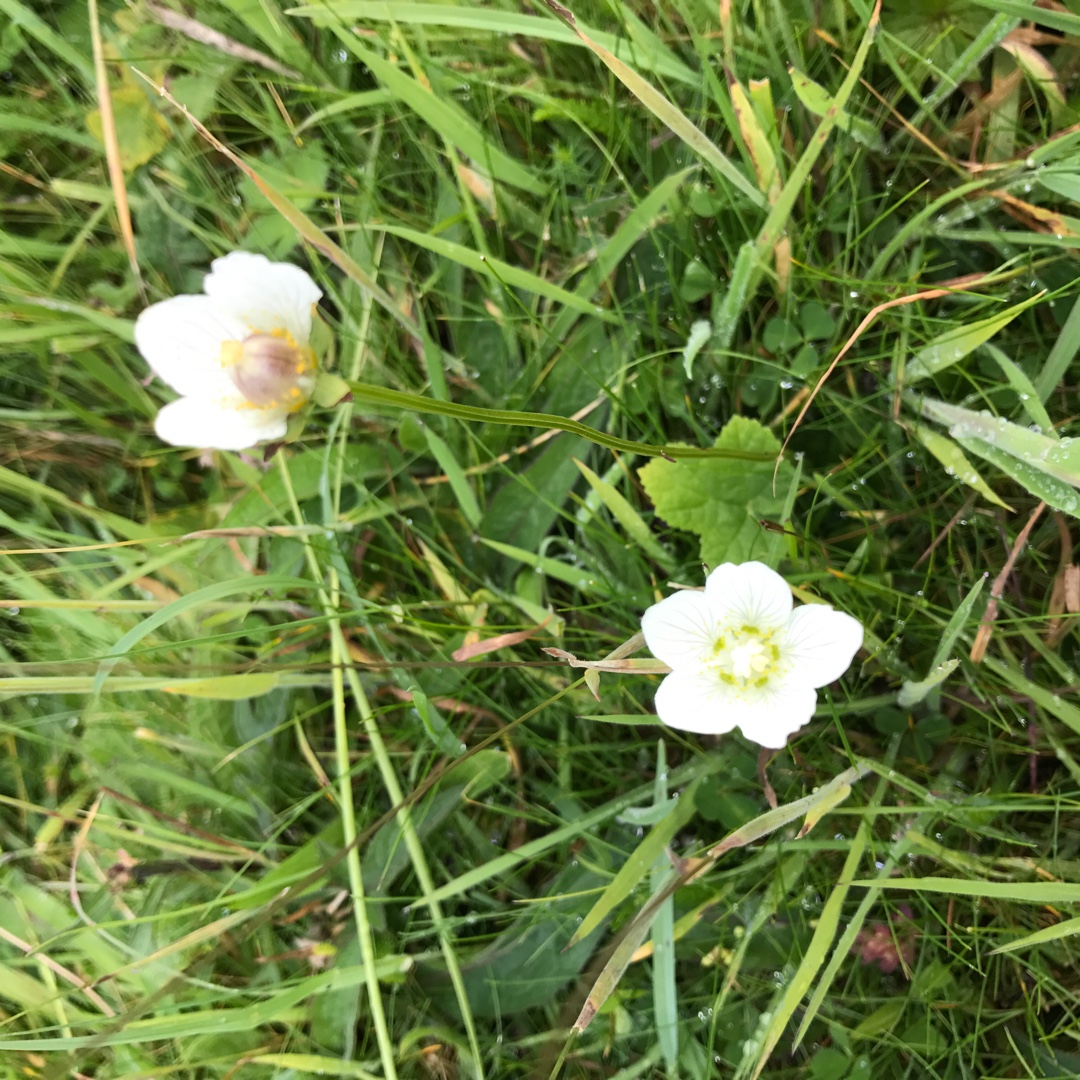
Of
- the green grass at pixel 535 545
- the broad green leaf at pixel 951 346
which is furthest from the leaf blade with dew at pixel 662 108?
the broad green leaf at pixel 951 346

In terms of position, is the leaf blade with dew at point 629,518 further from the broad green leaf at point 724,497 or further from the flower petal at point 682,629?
the flower petal at point 682,629

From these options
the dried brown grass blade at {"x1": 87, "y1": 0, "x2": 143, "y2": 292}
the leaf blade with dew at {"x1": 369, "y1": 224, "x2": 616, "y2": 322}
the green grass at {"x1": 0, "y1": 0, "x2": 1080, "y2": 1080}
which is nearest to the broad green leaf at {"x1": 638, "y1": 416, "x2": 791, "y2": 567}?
the green grass at {"x1": 0, "y1": 0, "x2": 1080, "y2": 1080}

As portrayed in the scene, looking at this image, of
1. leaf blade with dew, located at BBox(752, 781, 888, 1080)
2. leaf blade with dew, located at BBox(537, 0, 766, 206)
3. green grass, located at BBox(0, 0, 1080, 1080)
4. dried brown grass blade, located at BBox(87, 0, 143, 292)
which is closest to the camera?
leaf blade with dew, located at BBox(537, 0, 766, 206)

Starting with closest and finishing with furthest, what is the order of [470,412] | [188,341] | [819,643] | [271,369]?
[470,412]
[819,643]
[271,369]
[188,341]

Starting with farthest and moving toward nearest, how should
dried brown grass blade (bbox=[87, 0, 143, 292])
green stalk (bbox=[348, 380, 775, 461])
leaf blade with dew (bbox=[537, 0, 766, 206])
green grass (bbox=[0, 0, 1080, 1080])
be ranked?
dried brown grass blade (bbox=[87, 0, 143, 292]), green grass (bbox=[0, 0, 1080, 1080]), leaf blade with dew (bbox=[537, 0, 766, 206]), green stalk (bbox=[348, 380, 775, 461])

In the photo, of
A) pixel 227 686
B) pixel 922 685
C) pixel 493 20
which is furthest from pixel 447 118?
pixel 922 685

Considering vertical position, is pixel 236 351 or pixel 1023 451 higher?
pixel 236 351

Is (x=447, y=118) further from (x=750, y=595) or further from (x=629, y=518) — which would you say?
(x=750, y=595)

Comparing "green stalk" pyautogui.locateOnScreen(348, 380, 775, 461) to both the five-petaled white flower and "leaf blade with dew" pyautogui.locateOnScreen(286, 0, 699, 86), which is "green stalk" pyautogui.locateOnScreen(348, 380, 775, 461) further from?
"leaf blade with dew" pyautogui.locateOnScreen(286, 0, 699, 86)
